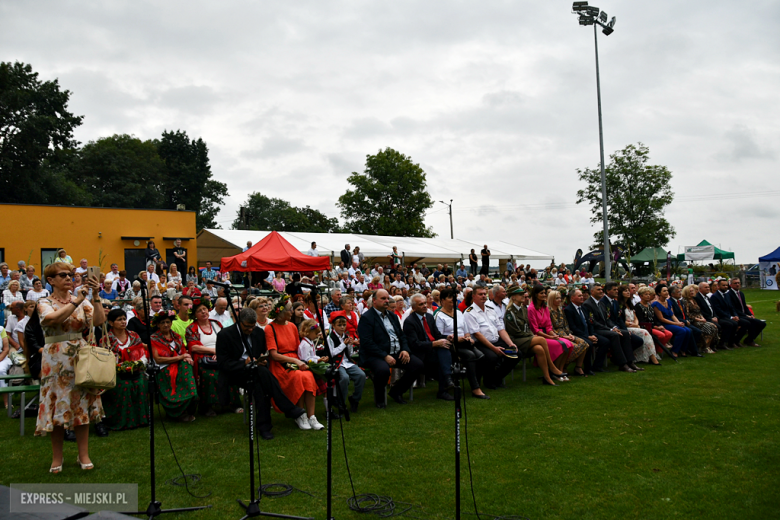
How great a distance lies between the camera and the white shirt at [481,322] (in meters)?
8.12

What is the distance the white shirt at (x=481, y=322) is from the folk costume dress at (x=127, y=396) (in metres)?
4.38

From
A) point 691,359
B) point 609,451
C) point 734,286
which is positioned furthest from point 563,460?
point 734,286

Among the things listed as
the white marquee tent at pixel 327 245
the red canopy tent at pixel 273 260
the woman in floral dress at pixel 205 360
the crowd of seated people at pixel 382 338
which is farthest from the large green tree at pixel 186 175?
the woman in floral dress at pixel 205 360

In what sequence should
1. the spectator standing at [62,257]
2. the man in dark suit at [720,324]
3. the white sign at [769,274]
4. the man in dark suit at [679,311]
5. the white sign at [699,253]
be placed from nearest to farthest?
1. the spectator standing at [62,257]
2. the man in dark suit at [679,311]
3. the man in dark suit at [720,324]
4. the white sign at [769,274]
5. the white sign at [699,253]

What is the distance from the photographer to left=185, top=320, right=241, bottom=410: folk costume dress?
22.7ft

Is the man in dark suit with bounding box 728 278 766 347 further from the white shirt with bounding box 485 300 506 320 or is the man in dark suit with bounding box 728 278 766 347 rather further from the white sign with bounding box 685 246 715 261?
the white sign with bounding box 685 246 715 261

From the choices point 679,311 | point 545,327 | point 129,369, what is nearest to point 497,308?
point 545,327

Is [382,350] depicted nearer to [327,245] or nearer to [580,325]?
[580,325]

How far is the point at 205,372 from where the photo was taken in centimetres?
692

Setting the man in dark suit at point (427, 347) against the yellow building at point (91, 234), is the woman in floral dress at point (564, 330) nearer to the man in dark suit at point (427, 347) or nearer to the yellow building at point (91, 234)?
the man in dark suit at point (427, 347)

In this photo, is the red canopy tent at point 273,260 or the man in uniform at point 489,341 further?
the red canopy tent at point 273,260

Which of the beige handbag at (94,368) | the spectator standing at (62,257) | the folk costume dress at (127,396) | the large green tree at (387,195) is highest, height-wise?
the large green tree at (387,195)

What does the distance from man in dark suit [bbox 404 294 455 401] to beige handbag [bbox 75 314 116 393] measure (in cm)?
390

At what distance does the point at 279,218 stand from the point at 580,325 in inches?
2467
